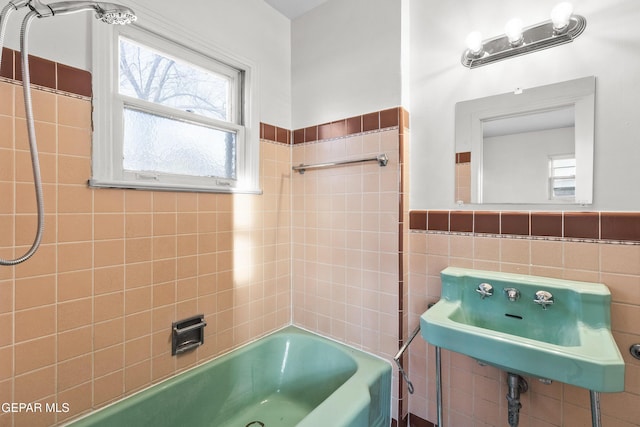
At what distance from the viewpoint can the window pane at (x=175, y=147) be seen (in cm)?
126

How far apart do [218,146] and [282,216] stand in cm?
59

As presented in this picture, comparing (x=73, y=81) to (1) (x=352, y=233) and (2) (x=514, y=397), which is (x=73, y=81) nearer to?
(1) (x=352, y=233)

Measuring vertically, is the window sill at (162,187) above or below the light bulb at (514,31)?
below

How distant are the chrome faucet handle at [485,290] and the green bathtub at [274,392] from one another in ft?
2.07

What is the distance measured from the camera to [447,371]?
1.45m

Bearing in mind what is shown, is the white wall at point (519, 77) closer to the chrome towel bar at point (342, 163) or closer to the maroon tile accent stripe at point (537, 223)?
the maroon tile accent stripe at point (537, 223)

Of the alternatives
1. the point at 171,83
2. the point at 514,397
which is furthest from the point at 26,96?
the point at 514,397

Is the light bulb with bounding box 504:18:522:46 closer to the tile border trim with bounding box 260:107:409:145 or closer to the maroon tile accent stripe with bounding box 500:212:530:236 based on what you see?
the tile border trim with bounding box 260:107:409:145

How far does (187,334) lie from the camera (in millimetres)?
1388

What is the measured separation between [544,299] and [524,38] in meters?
1.12

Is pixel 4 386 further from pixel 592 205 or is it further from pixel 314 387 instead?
pixel 592 205

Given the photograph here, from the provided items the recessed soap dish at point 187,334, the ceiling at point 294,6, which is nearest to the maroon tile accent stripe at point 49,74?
the recessed soap dish at point 187,334

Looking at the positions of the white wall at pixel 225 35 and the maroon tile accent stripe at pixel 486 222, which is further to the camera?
the maroon tile accent stripe at pixel 486 222

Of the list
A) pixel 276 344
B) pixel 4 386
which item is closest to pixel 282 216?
pixel 276 344
